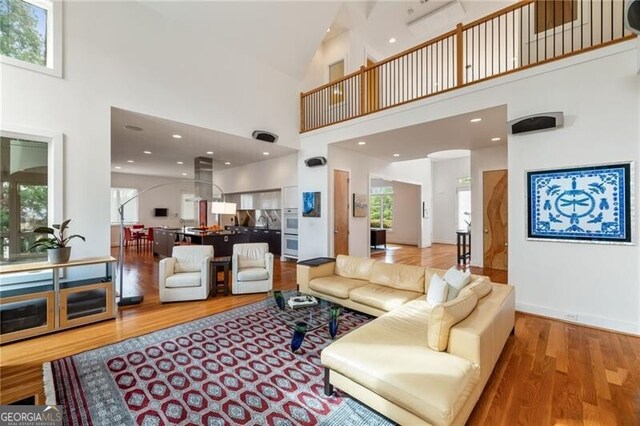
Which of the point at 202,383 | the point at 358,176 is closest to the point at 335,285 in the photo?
the point at 202,383

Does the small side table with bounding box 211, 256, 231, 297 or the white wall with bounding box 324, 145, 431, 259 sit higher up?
the white wall with bounding box 324, 145, 431, 259

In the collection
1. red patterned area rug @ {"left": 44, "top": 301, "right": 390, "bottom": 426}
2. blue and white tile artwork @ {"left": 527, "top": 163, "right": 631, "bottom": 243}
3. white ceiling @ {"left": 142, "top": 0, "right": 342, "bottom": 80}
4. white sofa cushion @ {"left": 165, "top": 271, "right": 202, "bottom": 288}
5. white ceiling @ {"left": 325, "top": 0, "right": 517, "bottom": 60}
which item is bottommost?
red patterned area rug @ {"left": 44, "top": 301, "right": 390, "bottom": 426}

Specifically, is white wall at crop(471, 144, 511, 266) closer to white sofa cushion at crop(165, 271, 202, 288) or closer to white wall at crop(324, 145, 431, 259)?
white wall at crop(324, 145, 431, 259)

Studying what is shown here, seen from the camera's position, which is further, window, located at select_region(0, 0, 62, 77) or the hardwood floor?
window, located at select_region(0, 0, 62, 77)

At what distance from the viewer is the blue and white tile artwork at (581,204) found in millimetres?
3193

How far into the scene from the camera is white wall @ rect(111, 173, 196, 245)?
11.2 meters

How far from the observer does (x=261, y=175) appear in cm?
869

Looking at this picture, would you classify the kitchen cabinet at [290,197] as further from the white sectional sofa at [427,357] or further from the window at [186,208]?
the window at [186,208]

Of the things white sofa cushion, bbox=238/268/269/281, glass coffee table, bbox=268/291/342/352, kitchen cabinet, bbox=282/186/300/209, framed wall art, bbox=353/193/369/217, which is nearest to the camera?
glass coffee table, bbox=268/291/342/352

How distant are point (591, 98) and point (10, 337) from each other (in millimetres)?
7208

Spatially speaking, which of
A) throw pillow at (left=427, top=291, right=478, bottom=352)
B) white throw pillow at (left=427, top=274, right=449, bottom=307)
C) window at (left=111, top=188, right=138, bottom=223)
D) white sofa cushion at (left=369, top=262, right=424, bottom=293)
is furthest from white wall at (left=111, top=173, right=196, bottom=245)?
throw pillow at (left=427, top=291, right=478, bottom=352)

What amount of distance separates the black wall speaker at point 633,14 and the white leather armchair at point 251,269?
16.1ft

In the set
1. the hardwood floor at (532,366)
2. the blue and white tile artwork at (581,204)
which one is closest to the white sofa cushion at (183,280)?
the hardwood floor at (532,366)

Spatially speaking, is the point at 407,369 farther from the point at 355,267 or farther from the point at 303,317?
the point at 355,267
